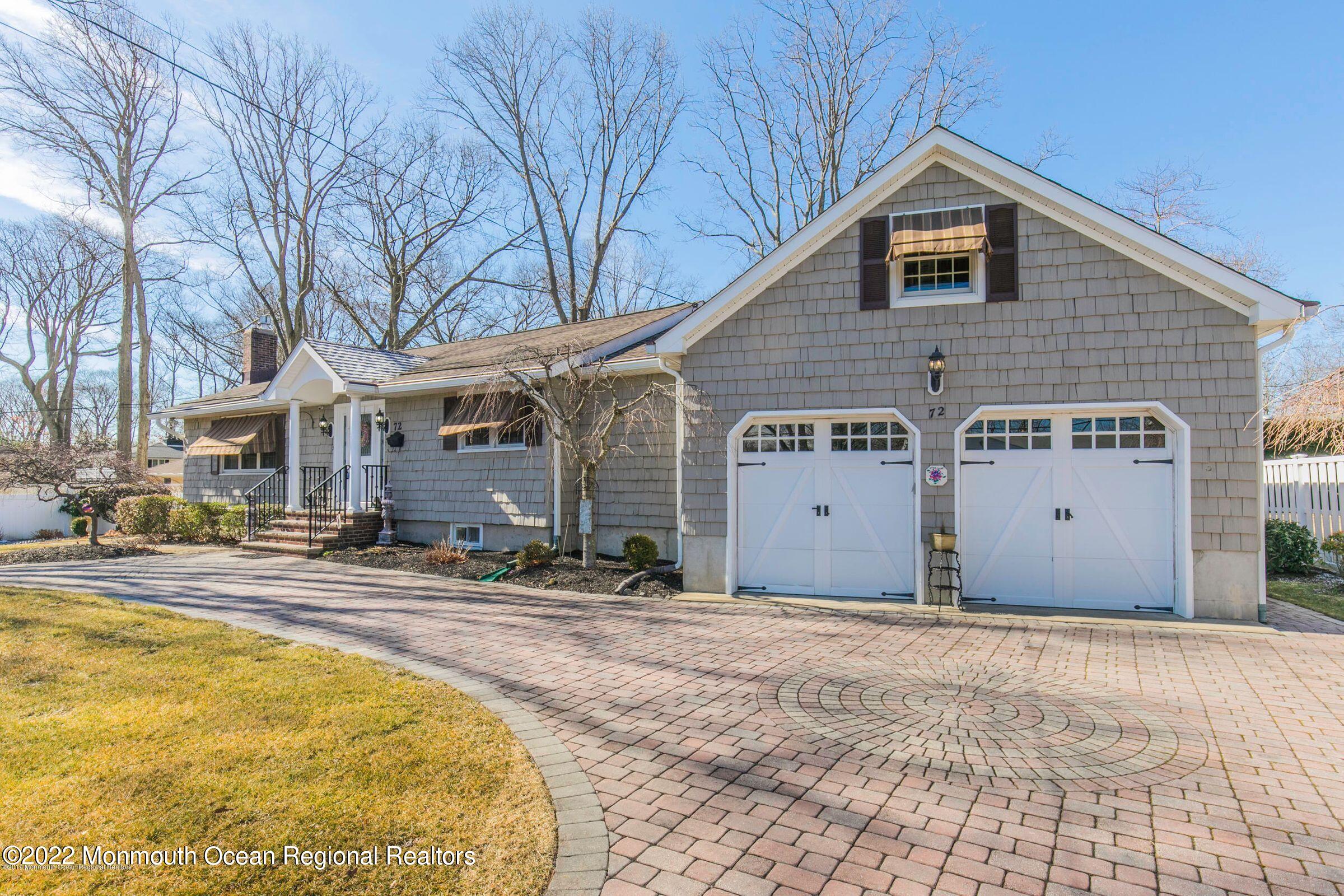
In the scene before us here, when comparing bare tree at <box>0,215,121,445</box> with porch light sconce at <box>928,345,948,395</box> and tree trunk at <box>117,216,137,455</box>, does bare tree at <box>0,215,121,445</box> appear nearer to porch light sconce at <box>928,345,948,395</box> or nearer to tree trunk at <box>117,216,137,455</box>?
tree trunk at <box>117,216,137,455</box>

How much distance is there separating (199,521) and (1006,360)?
16882 millimetres

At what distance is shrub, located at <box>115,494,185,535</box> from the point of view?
56.3 feet

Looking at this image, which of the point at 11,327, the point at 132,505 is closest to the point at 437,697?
the point at 132,505

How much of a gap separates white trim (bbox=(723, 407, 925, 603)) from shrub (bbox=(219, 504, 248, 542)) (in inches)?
449

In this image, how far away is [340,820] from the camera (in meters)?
3.33

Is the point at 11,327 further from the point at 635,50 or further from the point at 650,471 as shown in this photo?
the point at 650,471

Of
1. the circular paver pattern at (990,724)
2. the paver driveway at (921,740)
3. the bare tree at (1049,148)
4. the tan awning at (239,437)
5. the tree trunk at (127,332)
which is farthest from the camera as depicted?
the tree trunk at (127,332)

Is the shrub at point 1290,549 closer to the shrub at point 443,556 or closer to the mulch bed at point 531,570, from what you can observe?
the mulch bed at point 531,570

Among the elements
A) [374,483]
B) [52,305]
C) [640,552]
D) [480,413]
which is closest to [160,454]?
[52,305]

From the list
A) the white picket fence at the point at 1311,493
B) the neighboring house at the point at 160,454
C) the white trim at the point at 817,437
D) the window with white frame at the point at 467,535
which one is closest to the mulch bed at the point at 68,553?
the window with white frame at the point at 467,535

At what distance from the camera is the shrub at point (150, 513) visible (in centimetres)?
1715

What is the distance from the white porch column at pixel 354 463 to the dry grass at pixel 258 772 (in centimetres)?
820

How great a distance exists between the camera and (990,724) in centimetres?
480

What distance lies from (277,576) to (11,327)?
105ft
